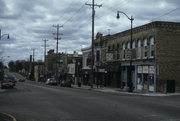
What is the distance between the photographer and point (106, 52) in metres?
62.2

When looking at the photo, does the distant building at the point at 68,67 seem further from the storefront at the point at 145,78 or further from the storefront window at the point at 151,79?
the storefront window at the point at 151,79

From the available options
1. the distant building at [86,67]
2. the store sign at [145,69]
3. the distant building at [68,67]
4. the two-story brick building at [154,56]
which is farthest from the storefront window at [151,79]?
the distant building at [68,67]

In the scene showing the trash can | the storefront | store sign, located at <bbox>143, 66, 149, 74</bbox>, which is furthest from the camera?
store sign, located at <bbox>143, 66, 149, 74</bbox>

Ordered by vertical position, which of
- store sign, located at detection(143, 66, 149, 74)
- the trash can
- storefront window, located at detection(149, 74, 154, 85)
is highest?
store sign, located at detection(143, 66, 149, 74)

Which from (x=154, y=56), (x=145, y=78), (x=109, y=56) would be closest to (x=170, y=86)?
(x=154, y=56)

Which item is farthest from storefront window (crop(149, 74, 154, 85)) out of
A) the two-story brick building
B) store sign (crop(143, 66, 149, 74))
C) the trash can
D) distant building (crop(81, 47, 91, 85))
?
distant building (crop(81, 47, 91, 85))

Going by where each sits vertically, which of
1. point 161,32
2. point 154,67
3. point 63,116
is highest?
point 161,32

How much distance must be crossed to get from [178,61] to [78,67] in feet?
150

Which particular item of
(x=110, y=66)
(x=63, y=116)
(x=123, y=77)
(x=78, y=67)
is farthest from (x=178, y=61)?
(x=78, y=67)

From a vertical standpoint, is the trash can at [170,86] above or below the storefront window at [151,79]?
below

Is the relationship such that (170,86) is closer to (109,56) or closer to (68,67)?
(109,56)

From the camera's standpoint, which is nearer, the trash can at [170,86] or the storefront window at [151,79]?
the trash can at [170,86]

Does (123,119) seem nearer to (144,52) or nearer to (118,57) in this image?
(144,52)

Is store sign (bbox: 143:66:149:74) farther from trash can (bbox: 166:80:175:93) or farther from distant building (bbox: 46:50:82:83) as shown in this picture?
distant building (bbox: 46:50:82:83)
